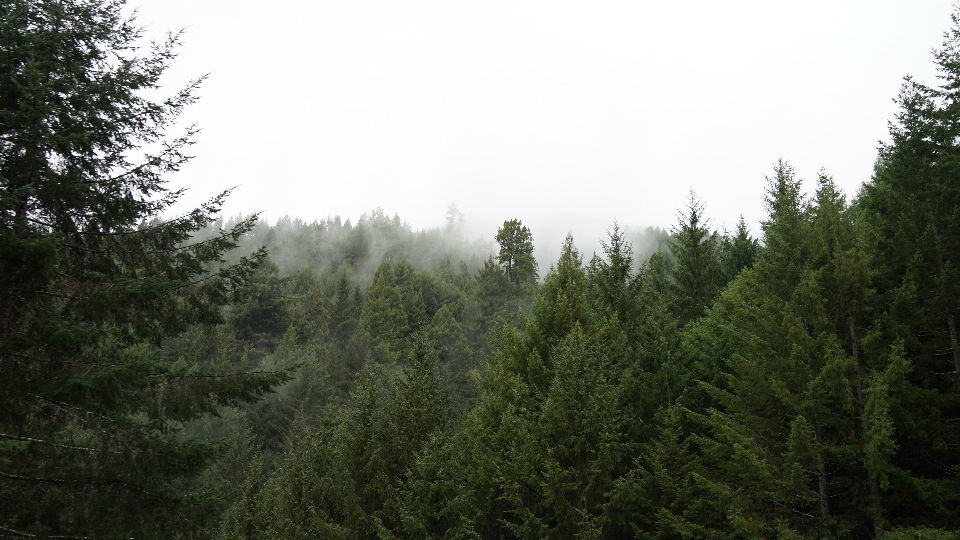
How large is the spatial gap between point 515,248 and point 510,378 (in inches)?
1189

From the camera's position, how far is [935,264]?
33.6 feet

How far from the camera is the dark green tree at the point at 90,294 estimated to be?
6.44 meters

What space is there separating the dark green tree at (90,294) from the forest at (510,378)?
0.04 m

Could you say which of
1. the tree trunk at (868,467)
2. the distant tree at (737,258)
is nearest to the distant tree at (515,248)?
the distant tree at (737,258)

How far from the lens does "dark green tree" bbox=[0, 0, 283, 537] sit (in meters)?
6.44

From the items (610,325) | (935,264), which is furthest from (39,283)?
(935,264)

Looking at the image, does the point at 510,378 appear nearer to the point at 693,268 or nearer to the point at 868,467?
the point at 868,467

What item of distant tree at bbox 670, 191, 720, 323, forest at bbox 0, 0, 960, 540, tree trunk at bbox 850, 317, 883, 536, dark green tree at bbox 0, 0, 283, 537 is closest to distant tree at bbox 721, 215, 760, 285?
distant tree at bbox 670, 191, 720, 323

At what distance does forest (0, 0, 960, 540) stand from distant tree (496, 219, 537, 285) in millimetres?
25682

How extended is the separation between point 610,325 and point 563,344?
1937 millimetres

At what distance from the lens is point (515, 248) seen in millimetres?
42844

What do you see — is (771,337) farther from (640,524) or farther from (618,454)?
(640,524)

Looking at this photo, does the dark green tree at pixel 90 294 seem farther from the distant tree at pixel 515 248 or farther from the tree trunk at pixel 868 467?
the distant tree at pixel 515 248

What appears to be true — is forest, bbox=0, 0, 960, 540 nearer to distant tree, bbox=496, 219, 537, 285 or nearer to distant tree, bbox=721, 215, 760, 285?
distant tree, bbox=721, 215, 760, 285
